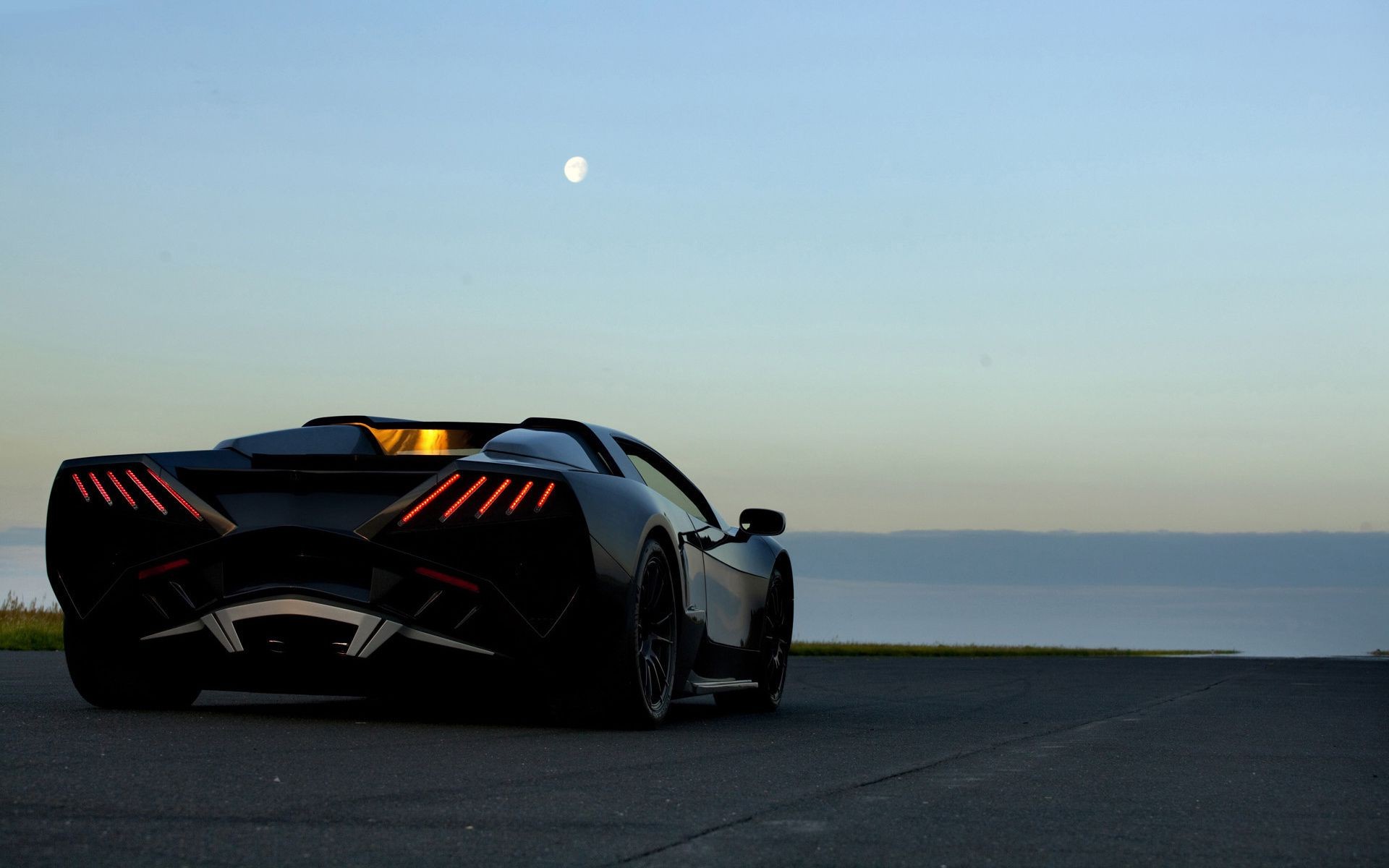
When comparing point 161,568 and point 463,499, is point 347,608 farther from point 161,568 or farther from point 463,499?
point 161,568

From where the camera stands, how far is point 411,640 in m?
6.18

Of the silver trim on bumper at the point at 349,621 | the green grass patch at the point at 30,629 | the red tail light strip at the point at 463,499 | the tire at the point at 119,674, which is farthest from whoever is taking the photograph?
the green grass patch at the point at 30,629

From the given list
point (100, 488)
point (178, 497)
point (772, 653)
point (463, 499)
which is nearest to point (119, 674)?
point (100, 488)

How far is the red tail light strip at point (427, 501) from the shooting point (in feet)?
20.4

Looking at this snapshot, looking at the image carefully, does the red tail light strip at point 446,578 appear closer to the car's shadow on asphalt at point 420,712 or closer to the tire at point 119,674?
the car's shadow on asphalt at point 420,712

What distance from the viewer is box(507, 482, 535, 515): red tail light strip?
6.29 m

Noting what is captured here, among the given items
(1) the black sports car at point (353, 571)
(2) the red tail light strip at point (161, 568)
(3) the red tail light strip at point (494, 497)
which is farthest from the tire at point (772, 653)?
(2) the red tail light strip at point (161, 568)

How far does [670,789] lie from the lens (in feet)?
15.5

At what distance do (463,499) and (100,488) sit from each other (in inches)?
62.1

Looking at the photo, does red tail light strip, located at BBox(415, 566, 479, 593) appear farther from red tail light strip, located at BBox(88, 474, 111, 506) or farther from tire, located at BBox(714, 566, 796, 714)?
tire, located at BBox(714, 566, 796, 714)

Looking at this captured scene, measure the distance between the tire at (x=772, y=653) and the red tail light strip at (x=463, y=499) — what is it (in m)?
2.93

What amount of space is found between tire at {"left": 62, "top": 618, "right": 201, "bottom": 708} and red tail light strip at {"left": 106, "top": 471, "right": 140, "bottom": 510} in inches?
21.7

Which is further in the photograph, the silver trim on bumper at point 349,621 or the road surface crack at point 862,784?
the silver trim on bumper at point 349,621

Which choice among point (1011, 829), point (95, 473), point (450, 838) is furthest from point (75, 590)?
point (1011, 829)
